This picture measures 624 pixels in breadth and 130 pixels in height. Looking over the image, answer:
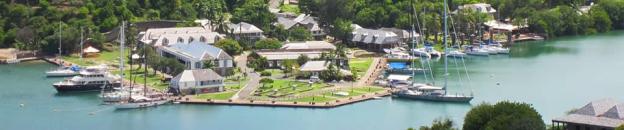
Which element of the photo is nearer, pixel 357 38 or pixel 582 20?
pixel 357 38

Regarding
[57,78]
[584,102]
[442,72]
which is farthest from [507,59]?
[57,78]

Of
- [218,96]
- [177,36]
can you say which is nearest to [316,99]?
[218,96]

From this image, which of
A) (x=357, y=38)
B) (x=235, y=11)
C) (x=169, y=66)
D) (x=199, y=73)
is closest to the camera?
(x=199, y=73)

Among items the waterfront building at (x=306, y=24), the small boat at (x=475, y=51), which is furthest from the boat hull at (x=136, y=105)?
the small boat at (x=475, y=51)

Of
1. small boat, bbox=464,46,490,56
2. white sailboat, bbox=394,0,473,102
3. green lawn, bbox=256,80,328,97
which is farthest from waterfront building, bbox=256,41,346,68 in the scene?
white sailboat, bbox=394,0,473,102

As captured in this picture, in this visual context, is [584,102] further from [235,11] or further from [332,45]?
[235,11]

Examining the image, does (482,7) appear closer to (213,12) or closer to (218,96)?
(213,12)

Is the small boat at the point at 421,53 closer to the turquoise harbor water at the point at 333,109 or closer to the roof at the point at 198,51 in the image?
the turquoise harbor water at the point at 333,109
